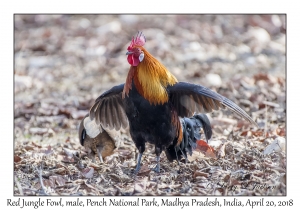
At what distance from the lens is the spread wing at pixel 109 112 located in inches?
290

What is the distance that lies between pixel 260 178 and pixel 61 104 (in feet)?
18.3

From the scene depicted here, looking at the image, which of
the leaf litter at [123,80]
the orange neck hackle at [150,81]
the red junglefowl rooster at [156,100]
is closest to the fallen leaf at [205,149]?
the leaf litter at [123,80]

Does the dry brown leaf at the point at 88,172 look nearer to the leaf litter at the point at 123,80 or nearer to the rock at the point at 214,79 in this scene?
the leaf litter at the point at 123,80

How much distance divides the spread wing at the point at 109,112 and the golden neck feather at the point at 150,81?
2.58ft

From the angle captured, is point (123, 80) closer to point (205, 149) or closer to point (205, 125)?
point (205, 125)

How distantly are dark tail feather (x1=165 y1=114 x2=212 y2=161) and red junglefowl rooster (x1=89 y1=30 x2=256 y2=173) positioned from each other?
19cm

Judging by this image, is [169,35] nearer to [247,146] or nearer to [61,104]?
[61,104]

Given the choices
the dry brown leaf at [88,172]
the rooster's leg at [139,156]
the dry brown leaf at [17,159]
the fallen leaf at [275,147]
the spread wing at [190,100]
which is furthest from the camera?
the dry brown leaf at [17,159]

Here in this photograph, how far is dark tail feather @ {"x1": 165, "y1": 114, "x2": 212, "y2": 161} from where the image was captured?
7.14 m

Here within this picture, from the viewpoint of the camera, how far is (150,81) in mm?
6578

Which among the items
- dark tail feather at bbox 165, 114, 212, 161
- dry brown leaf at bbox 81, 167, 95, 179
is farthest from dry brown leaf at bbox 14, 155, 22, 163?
dark tail feather at bbox 165, 114, 212, 161

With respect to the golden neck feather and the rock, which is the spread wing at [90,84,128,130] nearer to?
the golden neck feather

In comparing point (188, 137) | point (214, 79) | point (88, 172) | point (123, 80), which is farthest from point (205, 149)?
point (123, 80)
